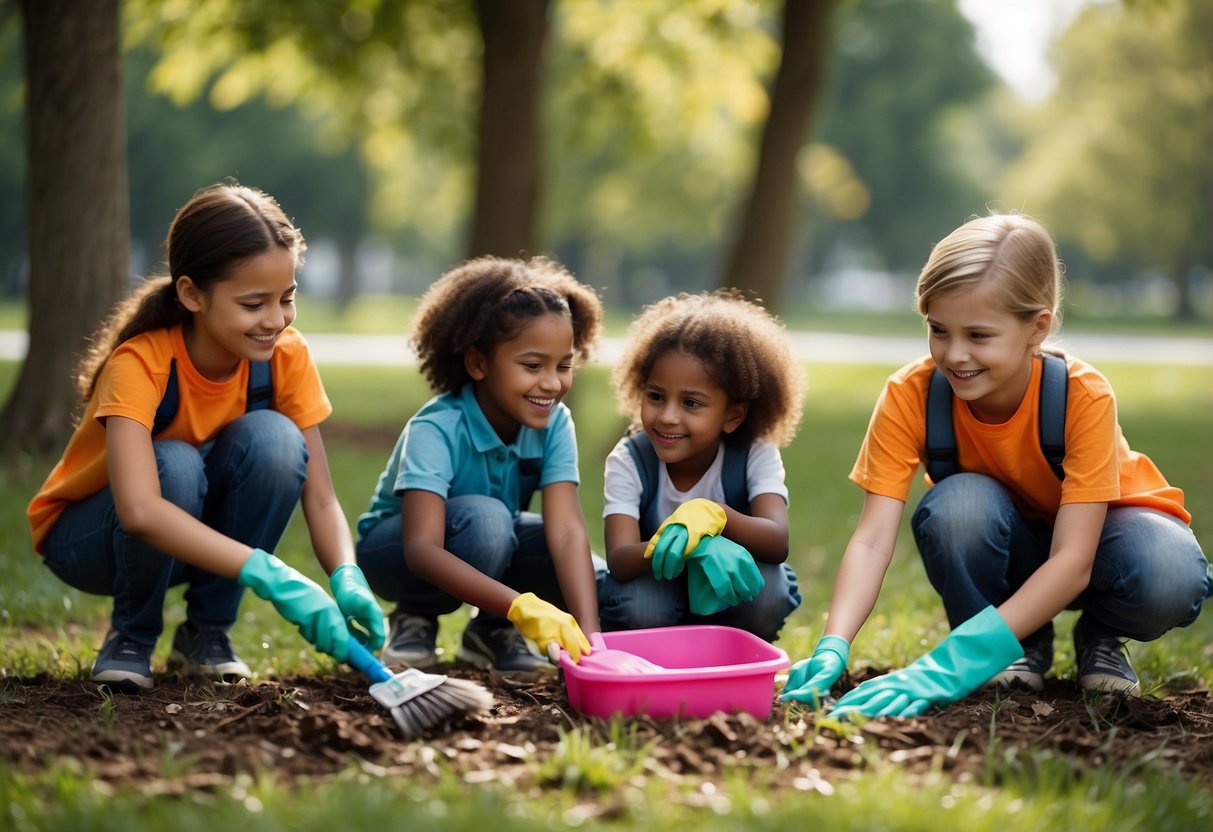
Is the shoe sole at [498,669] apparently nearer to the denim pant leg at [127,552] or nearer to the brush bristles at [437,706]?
the brush bristles at [437,706]

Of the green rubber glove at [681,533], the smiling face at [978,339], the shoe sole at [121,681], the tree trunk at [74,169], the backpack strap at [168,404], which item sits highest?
the tree trunk at [74,169]

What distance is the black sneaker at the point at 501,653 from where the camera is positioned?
127 inches

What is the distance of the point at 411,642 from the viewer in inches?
130

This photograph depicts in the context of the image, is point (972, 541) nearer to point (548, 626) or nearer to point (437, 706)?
point (548, 626)

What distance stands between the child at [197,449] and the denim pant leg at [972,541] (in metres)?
1.33

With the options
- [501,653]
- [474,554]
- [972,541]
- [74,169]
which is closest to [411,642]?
[501,653]

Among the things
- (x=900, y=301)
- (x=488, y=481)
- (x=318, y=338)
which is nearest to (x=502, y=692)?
(x=488, y=481)

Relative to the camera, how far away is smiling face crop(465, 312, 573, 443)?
10.3 ft

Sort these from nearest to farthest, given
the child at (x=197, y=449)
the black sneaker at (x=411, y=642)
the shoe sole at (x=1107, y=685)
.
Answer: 1. the child at (x=197, y=449)
2. the shoe sole at (x=1107, y=685)
3. the black sneaker at (x=411, y=642)

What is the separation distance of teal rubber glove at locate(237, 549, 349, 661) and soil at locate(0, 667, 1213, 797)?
0.15 metres

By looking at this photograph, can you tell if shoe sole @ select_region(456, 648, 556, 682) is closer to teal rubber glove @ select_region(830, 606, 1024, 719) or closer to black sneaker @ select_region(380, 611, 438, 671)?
black sneaker @ select_region(380, 611, 438, 671)

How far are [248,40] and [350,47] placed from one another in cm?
90

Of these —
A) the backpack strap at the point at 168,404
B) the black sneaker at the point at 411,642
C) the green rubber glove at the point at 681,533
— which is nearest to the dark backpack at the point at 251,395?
the backpack strap at the point at 168,404

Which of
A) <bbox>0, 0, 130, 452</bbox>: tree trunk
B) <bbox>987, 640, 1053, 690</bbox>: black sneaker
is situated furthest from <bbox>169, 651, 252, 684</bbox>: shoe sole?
<bbox>0, 0, 130, 452</bbox>: tree trunk
